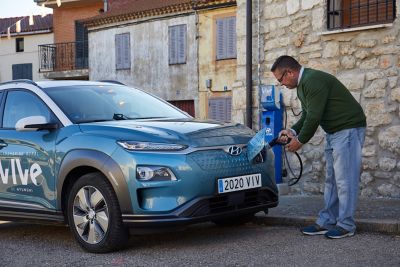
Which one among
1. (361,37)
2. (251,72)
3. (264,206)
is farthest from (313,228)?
(251,72)

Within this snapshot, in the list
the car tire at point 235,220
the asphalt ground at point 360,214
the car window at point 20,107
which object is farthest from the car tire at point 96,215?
the asphalt ground at point 360,214

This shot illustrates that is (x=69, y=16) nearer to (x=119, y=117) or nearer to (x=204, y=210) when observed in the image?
(x=119, y=117)

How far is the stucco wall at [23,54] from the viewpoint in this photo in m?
38.1

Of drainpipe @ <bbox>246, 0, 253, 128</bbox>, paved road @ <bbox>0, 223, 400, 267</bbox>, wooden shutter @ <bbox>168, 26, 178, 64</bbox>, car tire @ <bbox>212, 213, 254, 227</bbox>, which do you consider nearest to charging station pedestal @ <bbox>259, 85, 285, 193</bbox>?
drainpipe @ <bbox>246, 0, 253, 128</bbox>

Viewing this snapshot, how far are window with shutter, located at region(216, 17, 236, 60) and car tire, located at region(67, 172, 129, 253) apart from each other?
17.4 metres

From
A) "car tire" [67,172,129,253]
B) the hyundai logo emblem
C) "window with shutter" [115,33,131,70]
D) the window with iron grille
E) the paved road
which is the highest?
"window with shutter" [115,33,131,70]

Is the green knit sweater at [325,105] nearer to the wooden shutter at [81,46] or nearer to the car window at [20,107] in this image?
the car window at [20,107]

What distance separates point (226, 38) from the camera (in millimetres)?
23141

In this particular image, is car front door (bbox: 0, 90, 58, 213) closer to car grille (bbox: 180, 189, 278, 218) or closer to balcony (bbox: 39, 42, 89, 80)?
car grille (bbox: 180, 189, 278, 218)

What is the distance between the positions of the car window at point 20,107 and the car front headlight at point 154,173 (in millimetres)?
1542

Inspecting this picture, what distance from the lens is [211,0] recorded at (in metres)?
22.9

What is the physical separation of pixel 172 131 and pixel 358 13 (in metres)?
4.56

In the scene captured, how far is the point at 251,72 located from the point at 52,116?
180 inches

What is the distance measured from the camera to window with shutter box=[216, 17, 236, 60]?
22750mm
